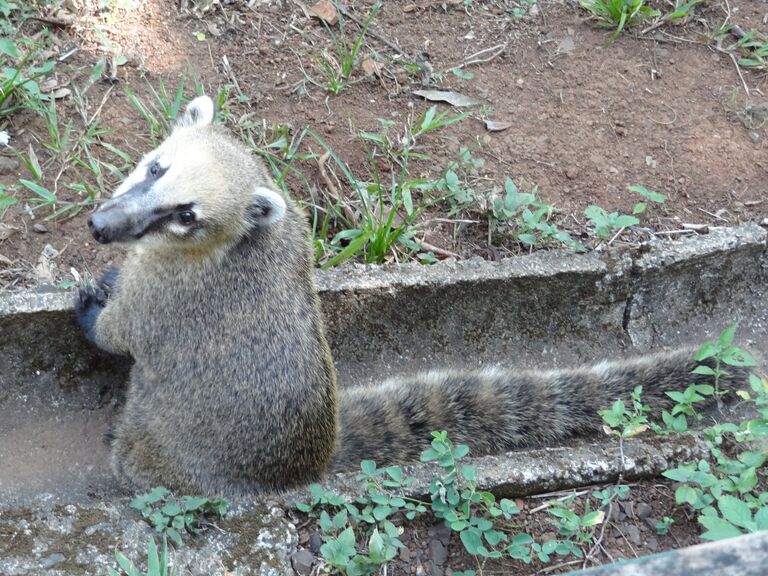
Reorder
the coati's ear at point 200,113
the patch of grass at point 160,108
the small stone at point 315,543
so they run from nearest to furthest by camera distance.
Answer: the small stone at point 315,543 → the coati's ear at point 200,113 → the patch of grass at point 160,108

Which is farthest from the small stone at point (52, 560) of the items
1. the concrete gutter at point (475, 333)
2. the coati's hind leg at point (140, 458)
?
the coati's hind leg at point (140, 458)

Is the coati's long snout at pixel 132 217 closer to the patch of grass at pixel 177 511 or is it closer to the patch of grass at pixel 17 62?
the patch of grass at pixel 177 511

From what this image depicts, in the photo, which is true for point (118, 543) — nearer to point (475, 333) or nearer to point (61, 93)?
point (475, 333)

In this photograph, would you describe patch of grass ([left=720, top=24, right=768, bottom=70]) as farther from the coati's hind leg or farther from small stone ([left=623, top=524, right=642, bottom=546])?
the coati's hind leg

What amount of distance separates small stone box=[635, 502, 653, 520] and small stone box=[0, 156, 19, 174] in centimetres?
370

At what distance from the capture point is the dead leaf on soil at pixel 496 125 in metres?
5.32

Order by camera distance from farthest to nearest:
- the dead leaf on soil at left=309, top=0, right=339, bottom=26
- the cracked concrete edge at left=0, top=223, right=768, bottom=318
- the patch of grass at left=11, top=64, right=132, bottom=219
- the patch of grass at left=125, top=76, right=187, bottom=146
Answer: the dead leaf on soil at left=309, top=0, right=339, bottom=26
the patch of grass at left=125, top=76, right=187, bottom=146
the patch of grass at left=11, top=64, right=132, bottom=219
the cracked concrete edge at left=0, top=223, right=768, bottom=318

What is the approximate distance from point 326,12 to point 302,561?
13.3 ft

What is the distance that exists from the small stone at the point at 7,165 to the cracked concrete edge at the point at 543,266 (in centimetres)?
101

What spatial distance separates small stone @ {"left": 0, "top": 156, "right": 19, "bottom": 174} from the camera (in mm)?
4570

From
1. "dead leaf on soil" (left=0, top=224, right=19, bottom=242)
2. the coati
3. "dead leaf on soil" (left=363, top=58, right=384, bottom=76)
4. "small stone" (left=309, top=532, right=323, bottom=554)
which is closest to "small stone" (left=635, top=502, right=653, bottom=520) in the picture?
the coati

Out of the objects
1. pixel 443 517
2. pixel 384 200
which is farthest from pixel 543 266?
pixel 443 517

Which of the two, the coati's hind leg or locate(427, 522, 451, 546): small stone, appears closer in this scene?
locate(427, 522, 451, 546): small stone

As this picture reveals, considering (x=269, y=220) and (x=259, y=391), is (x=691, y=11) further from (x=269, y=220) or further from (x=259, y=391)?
(x=259, y=391)
